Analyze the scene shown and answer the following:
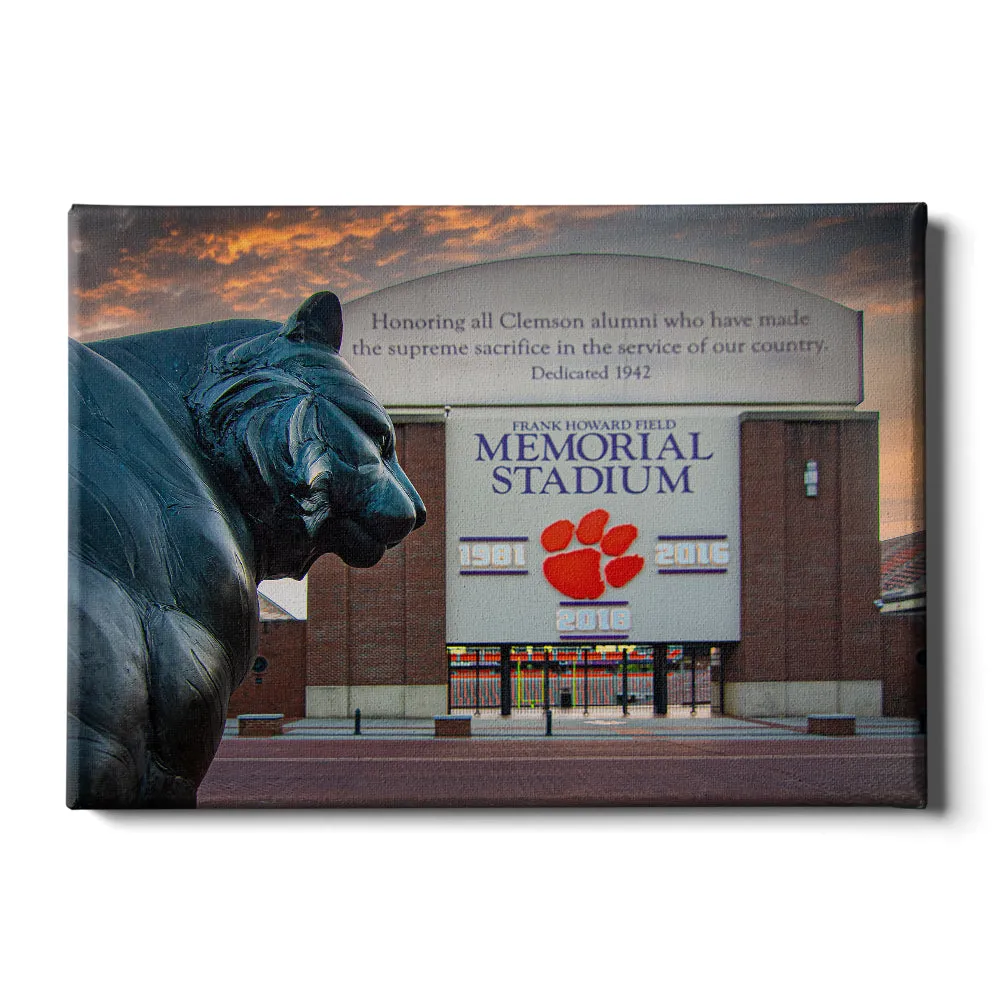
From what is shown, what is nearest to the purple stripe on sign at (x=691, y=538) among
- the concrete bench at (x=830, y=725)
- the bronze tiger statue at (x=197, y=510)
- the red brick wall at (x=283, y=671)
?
the concrete bench at (x=830, y=725)

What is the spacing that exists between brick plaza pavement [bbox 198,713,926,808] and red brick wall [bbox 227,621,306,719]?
14 centimetres

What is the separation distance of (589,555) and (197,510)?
2191mm

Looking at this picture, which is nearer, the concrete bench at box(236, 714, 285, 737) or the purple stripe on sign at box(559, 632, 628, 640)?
the concrete bench at box(236, 714, 285, 737)

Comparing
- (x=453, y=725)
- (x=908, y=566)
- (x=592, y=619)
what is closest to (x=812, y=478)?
(x=908, y=566)

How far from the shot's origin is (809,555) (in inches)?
223

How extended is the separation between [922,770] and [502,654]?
6.67ft

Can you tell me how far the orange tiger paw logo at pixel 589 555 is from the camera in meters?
5.53

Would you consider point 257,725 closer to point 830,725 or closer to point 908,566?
point 830,725

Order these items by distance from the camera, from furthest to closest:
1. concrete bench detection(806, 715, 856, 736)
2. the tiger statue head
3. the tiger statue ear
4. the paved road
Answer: concrete bench detection(806, 715, 856, 736) < the paved road < the tiger statue ear < the tiger statue head

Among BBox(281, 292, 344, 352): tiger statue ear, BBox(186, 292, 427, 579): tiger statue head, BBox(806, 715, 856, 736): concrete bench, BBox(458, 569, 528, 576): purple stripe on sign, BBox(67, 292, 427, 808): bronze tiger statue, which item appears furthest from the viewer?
BBox(458, 569, 528, 576): purple stripe on sign

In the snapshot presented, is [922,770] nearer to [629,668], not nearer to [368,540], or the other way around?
[629,668]

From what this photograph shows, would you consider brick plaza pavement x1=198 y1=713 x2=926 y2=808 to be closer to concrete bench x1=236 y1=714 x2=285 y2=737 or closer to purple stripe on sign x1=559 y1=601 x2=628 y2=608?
concrete bench x1=236 y1=714 x2=285 y2=737

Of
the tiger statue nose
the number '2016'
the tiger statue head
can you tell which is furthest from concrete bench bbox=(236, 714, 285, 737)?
the tiger statue nose

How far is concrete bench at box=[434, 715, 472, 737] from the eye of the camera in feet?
18.6
